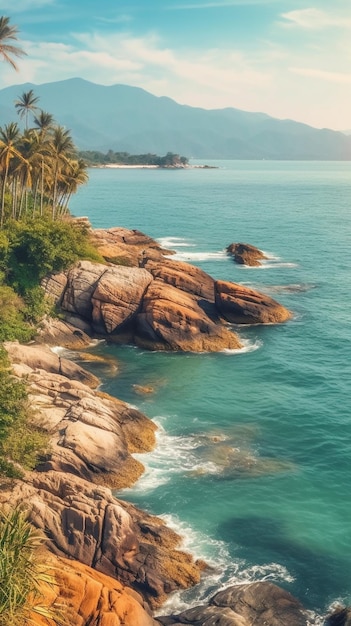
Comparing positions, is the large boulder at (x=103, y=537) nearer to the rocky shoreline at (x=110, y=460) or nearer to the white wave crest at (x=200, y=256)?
the rocky shoreline at (x=110, y=460)

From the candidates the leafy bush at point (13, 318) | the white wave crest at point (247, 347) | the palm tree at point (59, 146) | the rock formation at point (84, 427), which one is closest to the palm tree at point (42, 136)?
the palm tree at point (59, 146)

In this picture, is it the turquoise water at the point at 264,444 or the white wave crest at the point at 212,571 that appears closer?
the white wave crest at the point at 212,571

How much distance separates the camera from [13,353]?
129 feet

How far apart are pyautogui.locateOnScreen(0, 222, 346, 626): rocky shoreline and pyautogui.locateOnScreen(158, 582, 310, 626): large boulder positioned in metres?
0.04

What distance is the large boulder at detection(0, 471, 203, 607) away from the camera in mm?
24500

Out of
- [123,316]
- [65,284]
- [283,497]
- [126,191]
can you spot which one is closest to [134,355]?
[123,316]

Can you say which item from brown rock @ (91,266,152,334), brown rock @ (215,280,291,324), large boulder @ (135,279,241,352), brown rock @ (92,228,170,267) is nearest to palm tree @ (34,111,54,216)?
brown rock @ (92,228,170,267)

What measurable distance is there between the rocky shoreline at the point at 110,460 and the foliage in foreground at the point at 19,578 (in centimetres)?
107

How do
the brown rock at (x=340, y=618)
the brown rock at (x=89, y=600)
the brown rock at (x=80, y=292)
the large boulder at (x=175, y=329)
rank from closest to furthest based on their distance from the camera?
the brown rock at (x=89, y=600) < the brown rock at (x=340, y=618) < the large boulder at (x=175, y=329) < the brown rock at (x=80, y=292)

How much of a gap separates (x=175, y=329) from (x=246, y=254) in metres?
34.7

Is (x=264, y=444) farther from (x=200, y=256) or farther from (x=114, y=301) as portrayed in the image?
(x=200, y=256)

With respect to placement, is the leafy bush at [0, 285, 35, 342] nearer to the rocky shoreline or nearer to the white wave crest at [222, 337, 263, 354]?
the rocky shoreline

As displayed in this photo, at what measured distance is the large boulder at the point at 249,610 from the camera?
22.2 meters

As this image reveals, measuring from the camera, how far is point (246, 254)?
8256 centimetres
